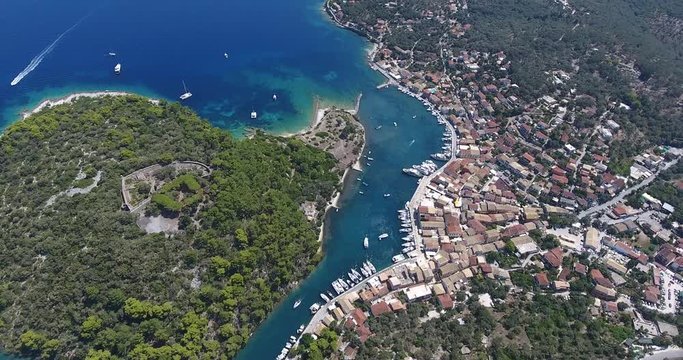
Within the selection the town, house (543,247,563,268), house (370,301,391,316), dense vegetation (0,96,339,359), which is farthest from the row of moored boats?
house (370,301,391,316)

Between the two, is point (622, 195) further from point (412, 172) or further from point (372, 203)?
point (372, 203)

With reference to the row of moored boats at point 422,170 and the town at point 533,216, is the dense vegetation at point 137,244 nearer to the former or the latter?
the town at point 533,216

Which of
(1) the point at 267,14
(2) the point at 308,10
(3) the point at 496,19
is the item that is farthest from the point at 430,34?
(1) the point at 267,14

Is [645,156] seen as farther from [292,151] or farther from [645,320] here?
[292,151]

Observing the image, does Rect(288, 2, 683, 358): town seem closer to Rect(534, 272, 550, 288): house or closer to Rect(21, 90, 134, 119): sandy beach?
Rect(534, 272, 550, 288): house

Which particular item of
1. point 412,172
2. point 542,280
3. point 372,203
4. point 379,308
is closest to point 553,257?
point 542,280

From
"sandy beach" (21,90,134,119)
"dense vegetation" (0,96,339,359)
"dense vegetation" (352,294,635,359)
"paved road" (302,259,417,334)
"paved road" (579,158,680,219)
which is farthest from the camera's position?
"sandy beach" (21,90,134,119)
